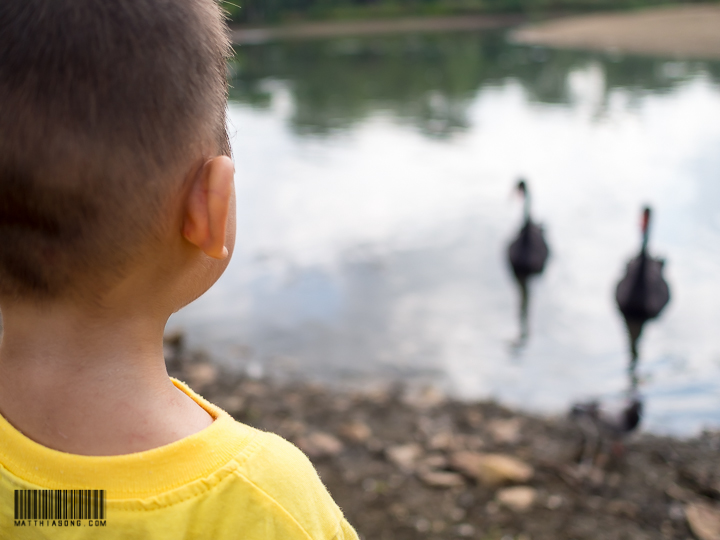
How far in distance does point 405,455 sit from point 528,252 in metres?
3.96

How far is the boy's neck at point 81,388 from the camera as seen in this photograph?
0.84 metres

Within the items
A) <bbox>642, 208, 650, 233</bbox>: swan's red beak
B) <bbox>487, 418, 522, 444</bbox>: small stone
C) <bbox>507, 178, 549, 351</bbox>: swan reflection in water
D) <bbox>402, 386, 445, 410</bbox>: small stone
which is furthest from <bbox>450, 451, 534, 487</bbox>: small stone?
<bbox>642, 208, 650, 233</bbox>: swan's red beak

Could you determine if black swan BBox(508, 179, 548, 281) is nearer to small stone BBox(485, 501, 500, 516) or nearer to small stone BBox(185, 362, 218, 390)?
small stone BBox(185, 362, 218, 390)

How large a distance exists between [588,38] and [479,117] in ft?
67.9

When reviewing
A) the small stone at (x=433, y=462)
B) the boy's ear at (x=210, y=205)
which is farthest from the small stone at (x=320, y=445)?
the boy's ear at (x=210, y=205)

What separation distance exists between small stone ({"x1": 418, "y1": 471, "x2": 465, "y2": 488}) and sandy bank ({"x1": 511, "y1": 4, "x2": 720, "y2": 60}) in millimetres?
24807

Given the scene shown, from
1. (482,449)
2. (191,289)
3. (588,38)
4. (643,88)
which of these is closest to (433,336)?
(482,449)

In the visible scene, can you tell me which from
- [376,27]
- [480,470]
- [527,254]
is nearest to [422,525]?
[480,470]

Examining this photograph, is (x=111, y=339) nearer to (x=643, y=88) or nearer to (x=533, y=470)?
(x=533, y=470)

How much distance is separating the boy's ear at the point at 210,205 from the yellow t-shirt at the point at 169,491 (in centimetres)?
24

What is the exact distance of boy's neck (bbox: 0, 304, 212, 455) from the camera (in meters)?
0.84

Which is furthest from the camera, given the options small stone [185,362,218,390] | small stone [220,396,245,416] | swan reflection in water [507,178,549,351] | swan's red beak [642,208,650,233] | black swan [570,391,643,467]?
swan reflection in water [507,178,549,351]

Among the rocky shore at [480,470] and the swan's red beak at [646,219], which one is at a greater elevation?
Result: the swan's red beak at [646,219]

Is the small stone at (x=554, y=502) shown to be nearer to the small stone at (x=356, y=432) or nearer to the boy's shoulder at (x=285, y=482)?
the small stone at (x=356, y=432)
